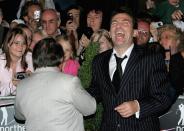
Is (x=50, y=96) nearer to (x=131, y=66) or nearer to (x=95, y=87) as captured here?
(x=95, y=87)

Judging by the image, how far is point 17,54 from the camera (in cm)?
603

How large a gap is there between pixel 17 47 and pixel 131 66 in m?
2.18

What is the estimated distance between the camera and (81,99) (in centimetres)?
410

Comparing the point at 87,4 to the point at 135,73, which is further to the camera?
the point at 87,4

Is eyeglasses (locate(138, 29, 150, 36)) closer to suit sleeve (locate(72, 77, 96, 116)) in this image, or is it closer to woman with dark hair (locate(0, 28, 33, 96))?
woman with dark hair (locate(0, 28, 33, 96))

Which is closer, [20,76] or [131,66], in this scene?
[131,66]

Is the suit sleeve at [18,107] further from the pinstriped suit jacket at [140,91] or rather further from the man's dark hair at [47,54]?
the pinstriped suit jacket at [140,91]

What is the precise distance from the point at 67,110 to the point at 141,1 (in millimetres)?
7779

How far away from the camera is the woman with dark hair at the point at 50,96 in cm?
405

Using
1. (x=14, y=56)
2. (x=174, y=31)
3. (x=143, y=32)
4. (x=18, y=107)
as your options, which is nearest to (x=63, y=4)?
(x=143, y=32)

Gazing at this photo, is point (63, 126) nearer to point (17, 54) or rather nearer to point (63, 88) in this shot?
point (63, 88)

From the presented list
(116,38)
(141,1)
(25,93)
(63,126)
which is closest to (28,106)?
(25,93)

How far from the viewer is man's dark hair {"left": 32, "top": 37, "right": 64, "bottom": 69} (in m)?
4.11

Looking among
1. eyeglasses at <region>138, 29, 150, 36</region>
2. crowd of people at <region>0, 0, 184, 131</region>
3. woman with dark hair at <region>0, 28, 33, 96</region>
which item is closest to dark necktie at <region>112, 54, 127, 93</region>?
crowd of people at <region>0, 0, 184, 131</region>
